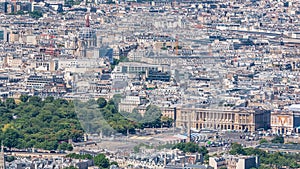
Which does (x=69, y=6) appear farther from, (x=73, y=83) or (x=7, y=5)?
(x=73, y=83)

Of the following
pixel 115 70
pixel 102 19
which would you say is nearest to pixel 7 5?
pixel 102 19

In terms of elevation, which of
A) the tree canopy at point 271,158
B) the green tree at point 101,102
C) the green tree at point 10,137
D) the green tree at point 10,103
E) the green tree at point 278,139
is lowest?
the green tree at point 278,139

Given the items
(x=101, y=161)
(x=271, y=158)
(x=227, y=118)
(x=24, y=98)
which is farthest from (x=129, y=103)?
(x=101, y=161)

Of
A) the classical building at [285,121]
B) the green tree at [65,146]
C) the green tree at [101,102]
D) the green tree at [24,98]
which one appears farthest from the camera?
the green tree at [24,98]

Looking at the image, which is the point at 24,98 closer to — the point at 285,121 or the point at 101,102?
the point at 101,102

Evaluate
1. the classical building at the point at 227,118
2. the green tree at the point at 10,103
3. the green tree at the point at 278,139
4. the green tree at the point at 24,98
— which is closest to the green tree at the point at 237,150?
the green tree at the point at 278,139

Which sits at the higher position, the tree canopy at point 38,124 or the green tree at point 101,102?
the green tree at point 101,102

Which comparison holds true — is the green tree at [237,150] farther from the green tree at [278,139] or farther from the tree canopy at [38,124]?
the tree canopy at [38,124]
